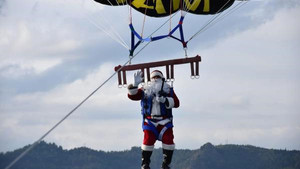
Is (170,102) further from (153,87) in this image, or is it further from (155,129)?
(155,129)

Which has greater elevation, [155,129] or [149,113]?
[149,113]

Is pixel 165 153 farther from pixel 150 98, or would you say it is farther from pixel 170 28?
pixel 170 28

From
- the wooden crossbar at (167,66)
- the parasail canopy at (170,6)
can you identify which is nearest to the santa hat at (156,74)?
the wooden crossbar at (167,66)

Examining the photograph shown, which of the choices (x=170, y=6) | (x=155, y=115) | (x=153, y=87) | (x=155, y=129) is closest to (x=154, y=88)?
(x=153, y=87)

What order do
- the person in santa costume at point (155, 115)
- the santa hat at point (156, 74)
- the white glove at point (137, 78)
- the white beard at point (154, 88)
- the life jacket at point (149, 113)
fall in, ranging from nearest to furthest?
the white glove at point (137, 78)
the person in santa costume at point (155, 115)
the life jacket at point (149, 113)
the white beard at point (154, 88)
the santa hat at point (156, 74)

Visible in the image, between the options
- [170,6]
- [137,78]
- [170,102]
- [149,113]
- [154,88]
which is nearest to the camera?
[137,78]

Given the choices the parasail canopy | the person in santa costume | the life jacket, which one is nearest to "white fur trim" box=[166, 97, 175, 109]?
the person in santa costume

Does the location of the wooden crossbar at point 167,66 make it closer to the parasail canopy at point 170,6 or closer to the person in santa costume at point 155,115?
the person in santa costume at point 155,115

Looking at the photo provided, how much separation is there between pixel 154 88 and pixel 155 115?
2.42 feet

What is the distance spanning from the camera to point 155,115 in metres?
14.5

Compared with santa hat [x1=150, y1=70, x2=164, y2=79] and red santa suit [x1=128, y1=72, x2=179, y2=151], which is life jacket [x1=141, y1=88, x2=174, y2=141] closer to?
red santa suit [x1=128, y1=72, x2=179, y2=151]

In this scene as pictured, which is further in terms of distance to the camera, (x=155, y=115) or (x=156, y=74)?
(x=156, y=74)

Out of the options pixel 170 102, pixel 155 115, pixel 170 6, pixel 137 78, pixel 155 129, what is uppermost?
pixel 170 6

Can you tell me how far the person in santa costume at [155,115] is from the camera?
47.1ft
